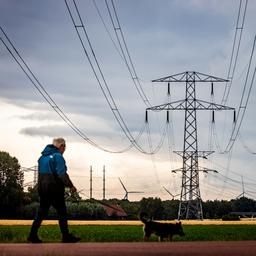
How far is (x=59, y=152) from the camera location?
12.3 m

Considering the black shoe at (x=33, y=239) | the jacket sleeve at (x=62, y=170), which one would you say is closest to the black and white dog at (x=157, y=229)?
the black shoe at (x=33, y=239)

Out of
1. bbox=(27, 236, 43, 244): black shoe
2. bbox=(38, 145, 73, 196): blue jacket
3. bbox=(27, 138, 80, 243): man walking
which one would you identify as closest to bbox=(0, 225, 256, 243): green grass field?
bbox=(27, 236, 43, 244): black shoe

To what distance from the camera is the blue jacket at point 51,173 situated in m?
12.1

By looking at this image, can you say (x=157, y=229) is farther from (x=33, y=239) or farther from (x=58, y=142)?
(x=58, y=142)

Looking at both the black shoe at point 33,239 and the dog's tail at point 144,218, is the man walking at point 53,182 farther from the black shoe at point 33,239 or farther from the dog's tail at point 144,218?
the dog's tail at point 144,218

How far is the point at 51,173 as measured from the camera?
12.1 metres

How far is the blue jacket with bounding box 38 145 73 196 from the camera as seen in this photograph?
12.1 metres

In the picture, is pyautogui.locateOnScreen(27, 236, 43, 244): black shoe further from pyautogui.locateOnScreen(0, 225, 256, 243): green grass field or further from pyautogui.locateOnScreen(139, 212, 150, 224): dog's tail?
pyautogui.locateOnScreen(139, 212, 150, 224): dog's tail

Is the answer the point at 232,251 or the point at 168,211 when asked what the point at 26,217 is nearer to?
the point at 168,211

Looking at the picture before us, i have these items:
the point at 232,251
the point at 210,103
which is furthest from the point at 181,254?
the point at 210,103

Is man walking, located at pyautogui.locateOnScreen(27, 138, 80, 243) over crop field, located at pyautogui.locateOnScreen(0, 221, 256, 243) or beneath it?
over

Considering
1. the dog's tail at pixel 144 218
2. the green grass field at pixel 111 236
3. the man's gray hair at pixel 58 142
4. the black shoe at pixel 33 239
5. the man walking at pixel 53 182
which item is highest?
the man's gray hair at pixel 58 142

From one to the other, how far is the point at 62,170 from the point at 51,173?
0.24 meters

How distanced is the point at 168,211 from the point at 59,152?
620 feet
